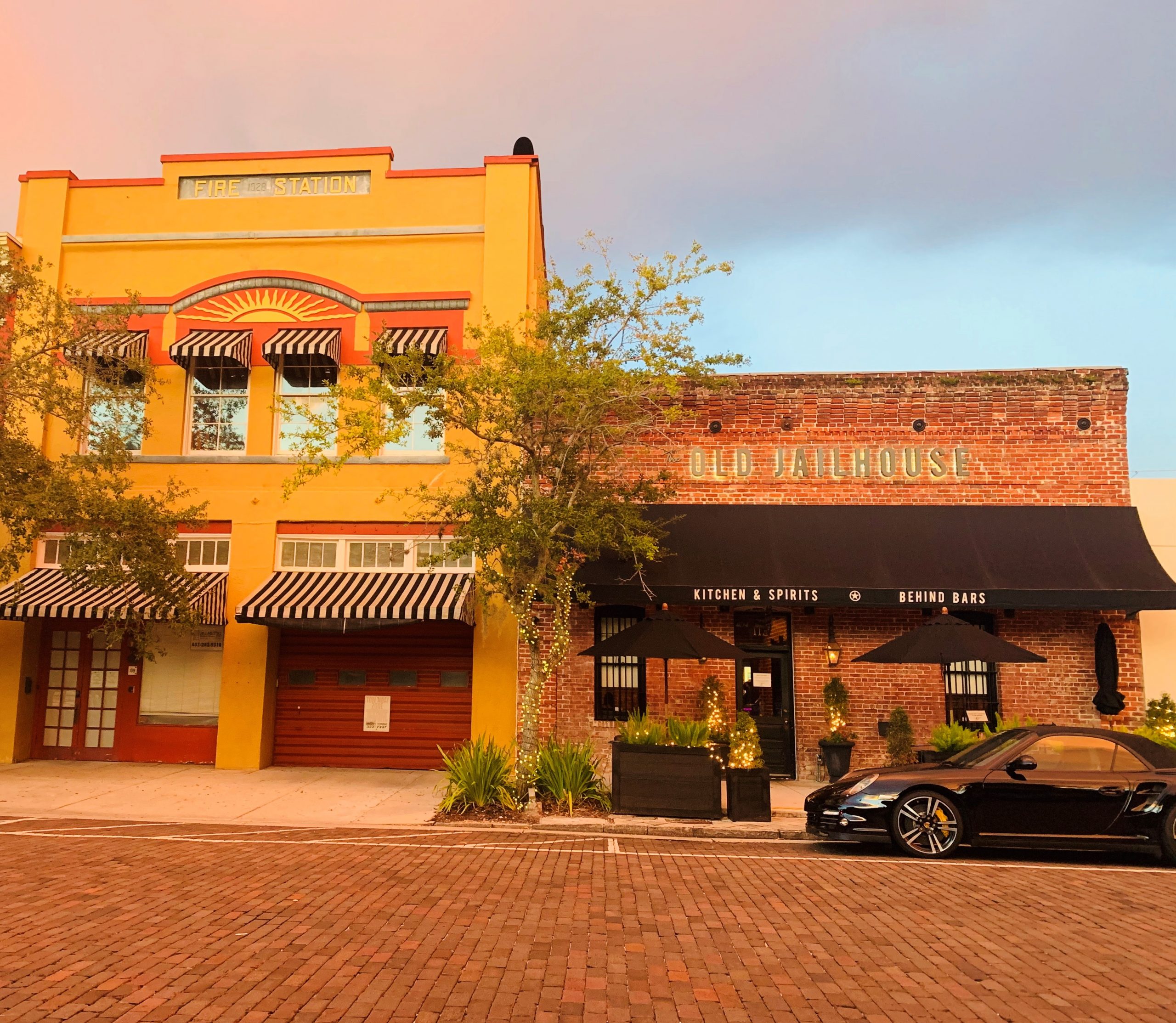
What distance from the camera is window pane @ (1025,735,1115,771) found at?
29.6 feet

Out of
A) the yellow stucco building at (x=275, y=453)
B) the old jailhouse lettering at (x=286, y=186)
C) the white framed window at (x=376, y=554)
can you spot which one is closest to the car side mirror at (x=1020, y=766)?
the yellow stucco building at (x=275, y=453)

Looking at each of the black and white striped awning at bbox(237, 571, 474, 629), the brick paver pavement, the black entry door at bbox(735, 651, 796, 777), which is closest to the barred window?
the black entry door at bbox(735, 651, 796, 777)

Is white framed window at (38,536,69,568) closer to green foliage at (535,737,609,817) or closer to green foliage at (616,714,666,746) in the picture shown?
green foliage at (535,737,609,817)

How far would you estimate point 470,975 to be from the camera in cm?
520

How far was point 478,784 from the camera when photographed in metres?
11.1

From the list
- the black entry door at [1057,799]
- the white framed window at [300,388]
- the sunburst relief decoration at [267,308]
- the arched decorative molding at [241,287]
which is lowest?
the black entry door at [1057,799]

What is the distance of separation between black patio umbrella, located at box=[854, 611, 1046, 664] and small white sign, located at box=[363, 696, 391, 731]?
822cm

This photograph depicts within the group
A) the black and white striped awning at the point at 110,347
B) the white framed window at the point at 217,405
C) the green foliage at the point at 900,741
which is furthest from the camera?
the white framed window at the point at 217,405

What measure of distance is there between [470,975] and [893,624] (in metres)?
11.0

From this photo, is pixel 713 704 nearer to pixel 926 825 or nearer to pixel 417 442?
pixel 926 825

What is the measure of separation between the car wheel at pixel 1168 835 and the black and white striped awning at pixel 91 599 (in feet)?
43.5

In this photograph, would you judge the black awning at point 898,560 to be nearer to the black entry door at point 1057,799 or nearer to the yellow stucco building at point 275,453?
the yellow stucco building at point 275,453

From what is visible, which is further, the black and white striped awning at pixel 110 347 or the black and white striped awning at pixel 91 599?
the black and white striped awning at pixel 91 599

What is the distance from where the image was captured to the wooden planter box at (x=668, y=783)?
431 inches
